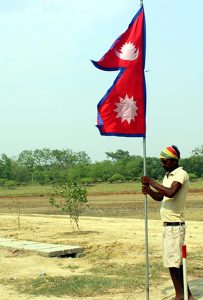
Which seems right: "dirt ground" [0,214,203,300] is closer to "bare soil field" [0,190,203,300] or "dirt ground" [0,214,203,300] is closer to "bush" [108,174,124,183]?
"bare soil field" [0,190,203,300]

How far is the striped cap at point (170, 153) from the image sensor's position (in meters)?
6.33

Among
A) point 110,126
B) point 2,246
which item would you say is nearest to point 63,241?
point 2,246

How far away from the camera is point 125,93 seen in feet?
21.2

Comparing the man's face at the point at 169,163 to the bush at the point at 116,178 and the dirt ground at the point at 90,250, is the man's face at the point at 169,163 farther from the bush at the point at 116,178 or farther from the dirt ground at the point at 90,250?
the bush at the point at 116,178

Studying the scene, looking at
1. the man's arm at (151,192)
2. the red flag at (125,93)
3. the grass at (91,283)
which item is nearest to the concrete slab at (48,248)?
the grass at (91,283)

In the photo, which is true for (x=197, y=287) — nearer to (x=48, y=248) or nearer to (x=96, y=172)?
(x=48, y=248)

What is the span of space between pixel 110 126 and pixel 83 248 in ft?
18.1

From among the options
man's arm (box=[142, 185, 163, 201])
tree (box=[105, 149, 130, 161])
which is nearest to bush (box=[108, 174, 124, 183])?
tree (box=[105, 149, 130, 161])

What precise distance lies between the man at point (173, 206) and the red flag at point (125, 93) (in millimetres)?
505

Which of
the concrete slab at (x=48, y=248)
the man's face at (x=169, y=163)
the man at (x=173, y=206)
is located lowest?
the concrete slab at (x=48, y=248)

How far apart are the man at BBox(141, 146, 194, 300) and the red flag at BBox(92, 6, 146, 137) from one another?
19.9 inches

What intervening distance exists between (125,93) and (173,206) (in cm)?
145

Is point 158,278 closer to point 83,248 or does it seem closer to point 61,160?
point 83,248

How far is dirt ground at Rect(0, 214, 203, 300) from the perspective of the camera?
295 inches
